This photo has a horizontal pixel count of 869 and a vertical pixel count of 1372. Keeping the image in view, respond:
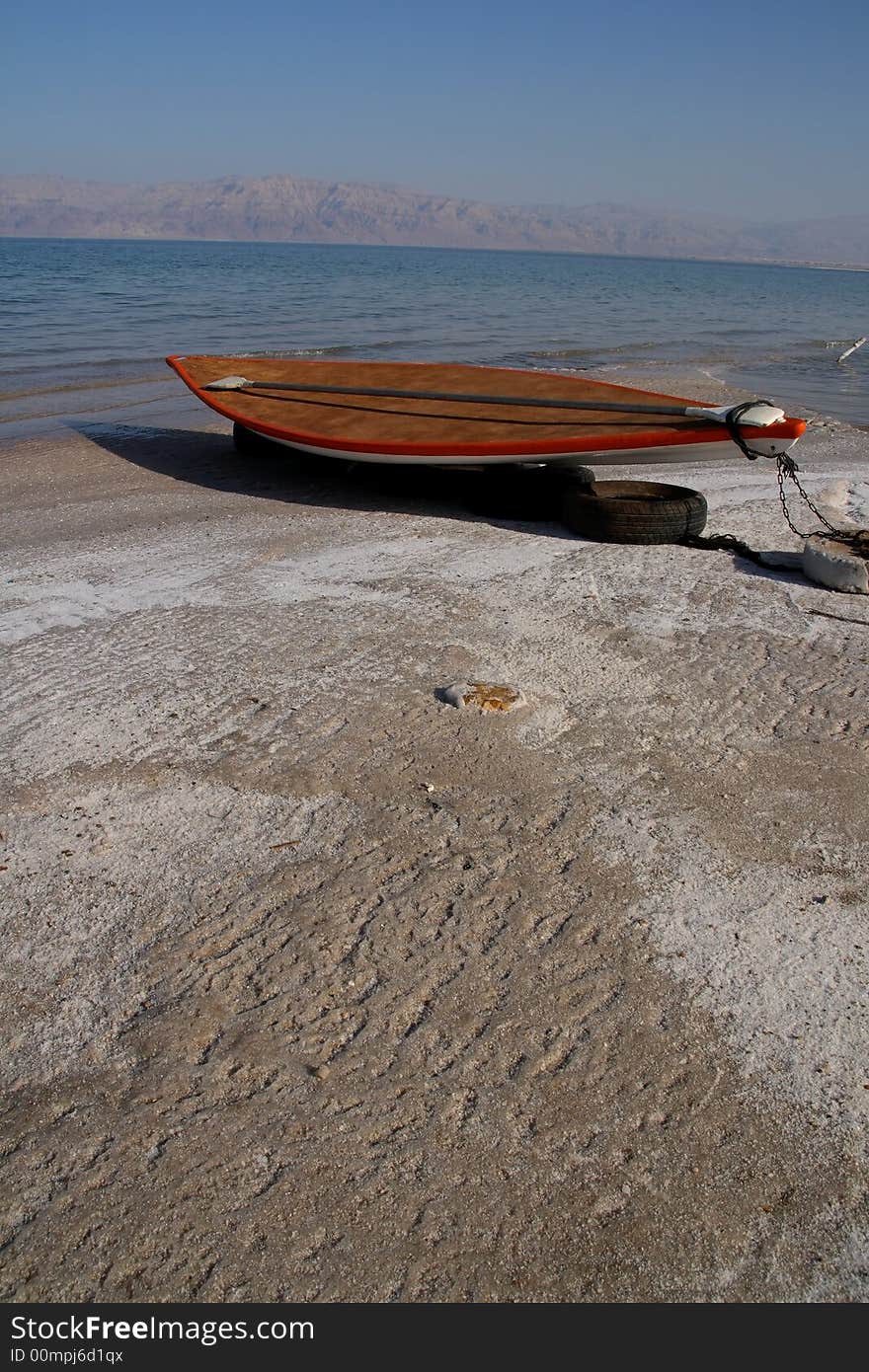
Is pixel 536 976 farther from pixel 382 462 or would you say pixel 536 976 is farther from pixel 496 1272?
pixel 382 462

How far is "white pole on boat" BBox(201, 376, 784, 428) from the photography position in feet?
20.4

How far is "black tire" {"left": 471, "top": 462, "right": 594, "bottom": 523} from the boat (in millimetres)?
192

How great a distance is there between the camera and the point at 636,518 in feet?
21.3

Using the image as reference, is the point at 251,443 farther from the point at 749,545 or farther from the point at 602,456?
the point at 749,545

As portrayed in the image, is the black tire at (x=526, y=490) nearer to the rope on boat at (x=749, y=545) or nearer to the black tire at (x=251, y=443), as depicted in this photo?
the rope on boat at (x=749, y=545)

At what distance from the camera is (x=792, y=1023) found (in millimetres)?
2771

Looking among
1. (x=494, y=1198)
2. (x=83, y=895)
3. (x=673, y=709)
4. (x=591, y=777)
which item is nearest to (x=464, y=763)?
(x=591, y=777)

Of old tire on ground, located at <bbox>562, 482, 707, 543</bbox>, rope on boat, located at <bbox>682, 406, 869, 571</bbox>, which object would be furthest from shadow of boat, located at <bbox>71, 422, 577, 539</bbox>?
rope on boat, located at <bbox>682, 406, 869, 571</bbox>

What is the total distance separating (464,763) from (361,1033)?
54.2 inches

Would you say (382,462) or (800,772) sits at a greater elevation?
(382,462)

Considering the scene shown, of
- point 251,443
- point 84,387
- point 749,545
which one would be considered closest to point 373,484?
point 251,443

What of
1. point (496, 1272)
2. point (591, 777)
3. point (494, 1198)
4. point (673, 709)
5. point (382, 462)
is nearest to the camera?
point (496, 1272)

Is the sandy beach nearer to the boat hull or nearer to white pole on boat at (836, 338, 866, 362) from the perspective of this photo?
the boat hull

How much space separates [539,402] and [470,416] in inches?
19.3
